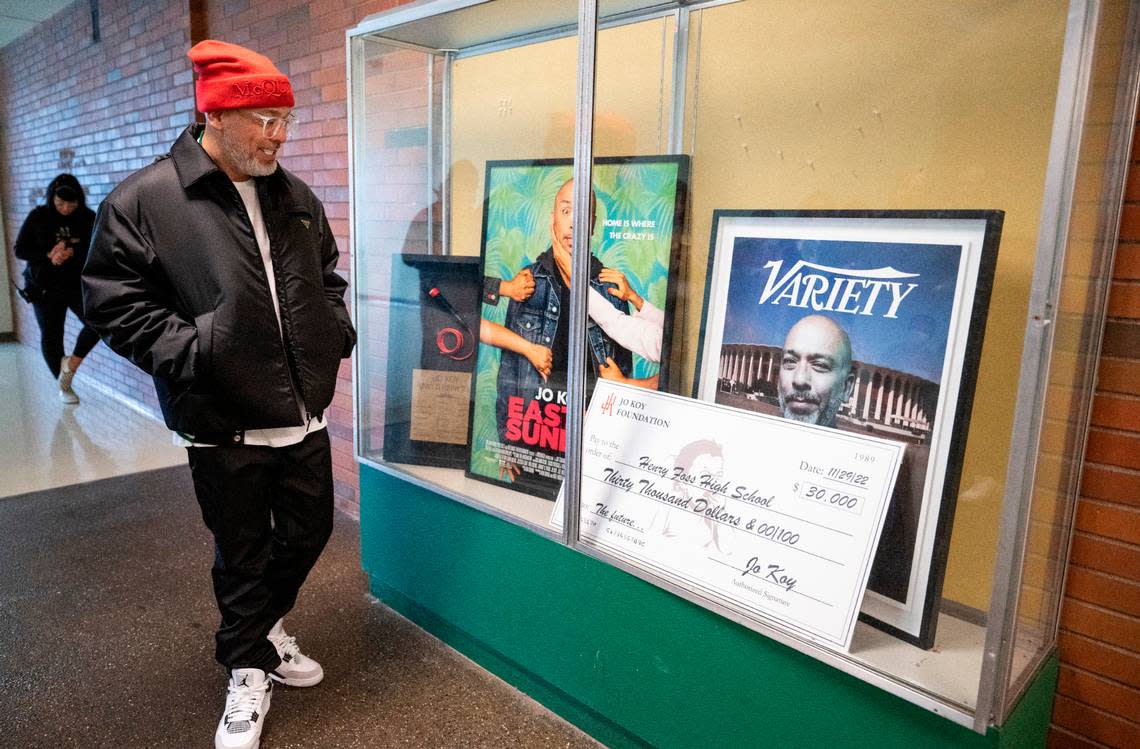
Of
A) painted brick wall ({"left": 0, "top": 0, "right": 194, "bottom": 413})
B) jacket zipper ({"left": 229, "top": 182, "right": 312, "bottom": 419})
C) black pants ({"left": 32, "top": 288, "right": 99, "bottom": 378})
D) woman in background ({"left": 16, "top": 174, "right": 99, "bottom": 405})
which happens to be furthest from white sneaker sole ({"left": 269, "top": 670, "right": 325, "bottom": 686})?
black pants ({"left": 32, "top": 288, "right": 99, "bottom": 378})

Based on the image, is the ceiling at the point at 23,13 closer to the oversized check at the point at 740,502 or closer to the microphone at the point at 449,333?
the microphone at the point at 449,333

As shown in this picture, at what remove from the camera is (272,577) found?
207 centimetres

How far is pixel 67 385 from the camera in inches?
223

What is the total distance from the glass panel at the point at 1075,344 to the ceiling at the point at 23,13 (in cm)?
727

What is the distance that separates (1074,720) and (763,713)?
65 cm

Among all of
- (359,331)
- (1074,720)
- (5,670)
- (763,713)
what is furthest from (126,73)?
(1074,720)

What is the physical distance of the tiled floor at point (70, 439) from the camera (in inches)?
157

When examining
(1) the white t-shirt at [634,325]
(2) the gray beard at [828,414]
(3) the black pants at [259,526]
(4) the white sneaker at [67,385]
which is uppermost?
(1) the white t-shirt at [634,325]

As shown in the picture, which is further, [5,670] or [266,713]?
[5,670]

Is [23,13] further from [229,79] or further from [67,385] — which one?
[229,79]

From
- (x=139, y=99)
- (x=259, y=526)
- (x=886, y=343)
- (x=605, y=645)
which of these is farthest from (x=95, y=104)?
(x=886, y=343)

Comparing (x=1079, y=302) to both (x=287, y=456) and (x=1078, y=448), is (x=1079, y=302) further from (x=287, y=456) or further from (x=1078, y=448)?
(x=287, y=456)

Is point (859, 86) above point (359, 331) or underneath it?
above

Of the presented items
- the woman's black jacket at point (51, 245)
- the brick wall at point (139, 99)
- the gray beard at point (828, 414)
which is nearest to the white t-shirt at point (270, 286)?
the gray beard at point (828, 414)
